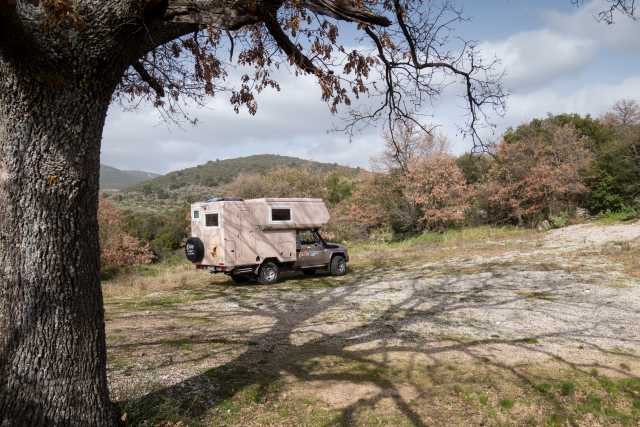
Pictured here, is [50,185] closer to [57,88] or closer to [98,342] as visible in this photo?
[57,88]

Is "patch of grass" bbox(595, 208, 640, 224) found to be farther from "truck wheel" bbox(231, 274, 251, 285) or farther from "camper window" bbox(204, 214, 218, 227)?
"camper window" bbox(204, 214, 218, 227)

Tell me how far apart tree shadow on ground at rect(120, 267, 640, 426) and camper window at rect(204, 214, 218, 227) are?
3.53m

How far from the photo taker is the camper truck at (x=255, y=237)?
40.4 feet

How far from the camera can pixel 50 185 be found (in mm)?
3301

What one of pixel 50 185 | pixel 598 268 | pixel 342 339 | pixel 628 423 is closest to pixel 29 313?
pixel 50 185

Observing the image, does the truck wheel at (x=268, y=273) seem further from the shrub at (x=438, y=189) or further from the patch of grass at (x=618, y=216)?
the patch of grass at (x=618, y=216)

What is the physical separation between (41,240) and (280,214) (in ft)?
32.8

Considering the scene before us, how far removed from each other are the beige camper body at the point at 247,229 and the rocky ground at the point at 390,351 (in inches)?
36.6

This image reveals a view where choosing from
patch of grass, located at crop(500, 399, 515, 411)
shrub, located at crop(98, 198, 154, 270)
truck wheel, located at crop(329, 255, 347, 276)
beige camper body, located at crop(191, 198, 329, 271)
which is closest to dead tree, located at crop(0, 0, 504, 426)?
patch of grass, located at crop(500, 399, 515, 411)

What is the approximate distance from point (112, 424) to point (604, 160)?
2561 centimetres

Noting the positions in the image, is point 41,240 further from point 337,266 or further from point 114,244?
point 114,244

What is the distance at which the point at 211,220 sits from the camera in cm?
1265

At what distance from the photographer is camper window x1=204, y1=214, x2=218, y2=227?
492 inches

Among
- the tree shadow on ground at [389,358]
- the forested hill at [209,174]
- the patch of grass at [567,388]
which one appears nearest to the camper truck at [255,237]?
the tree shadow on ground at [389,358]
